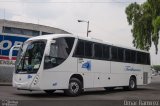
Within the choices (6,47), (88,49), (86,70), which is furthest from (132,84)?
(6,47)

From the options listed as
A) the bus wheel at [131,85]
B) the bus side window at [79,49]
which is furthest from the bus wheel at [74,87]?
the bus wheel at [131,85]

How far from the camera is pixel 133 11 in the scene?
38.7 meters

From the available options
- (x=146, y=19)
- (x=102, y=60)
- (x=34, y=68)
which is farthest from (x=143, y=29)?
(x=34, y=68)

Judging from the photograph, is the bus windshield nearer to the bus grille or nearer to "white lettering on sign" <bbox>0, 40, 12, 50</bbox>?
the bus grille

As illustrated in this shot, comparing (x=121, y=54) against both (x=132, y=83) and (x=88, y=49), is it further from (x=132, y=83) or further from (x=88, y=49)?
(x=88, y=49)

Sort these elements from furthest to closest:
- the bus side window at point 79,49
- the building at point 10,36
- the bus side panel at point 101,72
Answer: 1. the building at point 10,36
2. the bus side panel at point 101,72
3. the bus side window at point 79,49

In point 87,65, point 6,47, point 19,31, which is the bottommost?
point 87,65

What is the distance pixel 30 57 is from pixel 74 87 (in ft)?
9.27

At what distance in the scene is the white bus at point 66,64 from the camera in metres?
16.3

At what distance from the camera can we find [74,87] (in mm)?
17891

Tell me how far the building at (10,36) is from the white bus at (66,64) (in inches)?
577

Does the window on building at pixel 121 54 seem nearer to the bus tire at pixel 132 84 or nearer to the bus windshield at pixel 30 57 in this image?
the bus tire at pixel 132 84

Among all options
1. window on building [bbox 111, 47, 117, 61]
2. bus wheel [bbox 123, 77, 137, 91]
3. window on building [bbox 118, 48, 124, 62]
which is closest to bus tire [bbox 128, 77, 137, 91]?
bus wheel [bbox 123, 77, 137, 91]

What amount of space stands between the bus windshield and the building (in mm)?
16706
